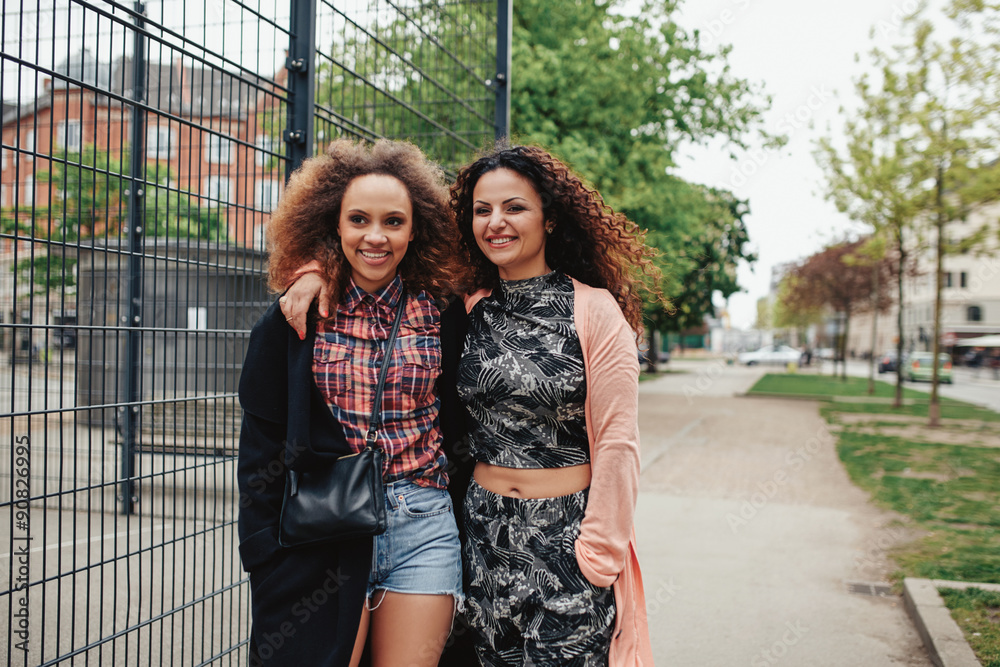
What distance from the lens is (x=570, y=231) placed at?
8.05 feet

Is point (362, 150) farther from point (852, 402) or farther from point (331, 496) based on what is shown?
point (852, 402)

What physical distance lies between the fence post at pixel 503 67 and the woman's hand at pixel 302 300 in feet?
10.4

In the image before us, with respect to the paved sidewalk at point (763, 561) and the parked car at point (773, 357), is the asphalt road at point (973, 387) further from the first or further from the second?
the paved sidewalk at point (763, 561)

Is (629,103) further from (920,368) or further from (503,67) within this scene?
(920,368)

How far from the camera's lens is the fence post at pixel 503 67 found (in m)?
5.12

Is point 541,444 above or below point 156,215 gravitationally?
below

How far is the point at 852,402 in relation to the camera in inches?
785

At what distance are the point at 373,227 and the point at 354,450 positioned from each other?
64cm

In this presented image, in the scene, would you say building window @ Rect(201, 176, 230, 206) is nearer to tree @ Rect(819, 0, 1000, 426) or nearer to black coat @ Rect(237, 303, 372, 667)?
black coat @ Rect(237, 303, 372, 667)

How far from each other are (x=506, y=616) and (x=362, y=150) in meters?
1.46

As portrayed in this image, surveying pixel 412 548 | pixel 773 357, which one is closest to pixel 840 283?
pixel 773 357

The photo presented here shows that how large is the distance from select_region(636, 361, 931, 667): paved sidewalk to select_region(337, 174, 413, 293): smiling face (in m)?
2.85

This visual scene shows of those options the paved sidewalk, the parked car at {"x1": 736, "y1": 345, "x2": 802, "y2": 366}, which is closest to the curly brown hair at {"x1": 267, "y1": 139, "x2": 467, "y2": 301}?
the paved sidewalk

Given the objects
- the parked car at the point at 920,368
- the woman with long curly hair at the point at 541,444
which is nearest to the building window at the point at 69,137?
the woman with long curly hair at the point at 541,444
